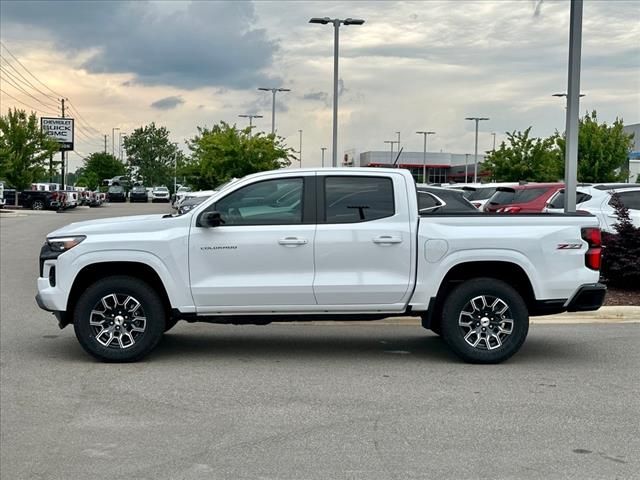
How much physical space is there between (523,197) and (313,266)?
11.3 m

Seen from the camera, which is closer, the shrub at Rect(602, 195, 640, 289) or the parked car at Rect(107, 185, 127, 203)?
the shrub at Rect(602, 195, 640, 289)

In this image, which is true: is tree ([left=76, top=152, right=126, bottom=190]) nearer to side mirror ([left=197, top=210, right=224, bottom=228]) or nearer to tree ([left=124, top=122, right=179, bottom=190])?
tree ([left=124, top=122, right=179, bottom=190])

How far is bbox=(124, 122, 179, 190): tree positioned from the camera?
12731 cm

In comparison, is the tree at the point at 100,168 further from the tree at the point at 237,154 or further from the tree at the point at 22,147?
the tree at the point at 237,154

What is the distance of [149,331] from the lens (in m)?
7.97

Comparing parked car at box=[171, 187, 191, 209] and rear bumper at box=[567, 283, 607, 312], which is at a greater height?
parked car at box=[171, 187, 191, 209]

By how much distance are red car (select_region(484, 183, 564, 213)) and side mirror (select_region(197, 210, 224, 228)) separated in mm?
10798

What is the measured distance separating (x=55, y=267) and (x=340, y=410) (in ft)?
11.1

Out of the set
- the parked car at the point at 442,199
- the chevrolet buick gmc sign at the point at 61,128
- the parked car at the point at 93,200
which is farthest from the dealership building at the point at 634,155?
the chevrolet buick gmc sign at the point at 61,128

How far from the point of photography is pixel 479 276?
8.20m

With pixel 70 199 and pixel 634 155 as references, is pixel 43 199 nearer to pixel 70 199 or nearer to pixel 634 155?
pixel 70 199

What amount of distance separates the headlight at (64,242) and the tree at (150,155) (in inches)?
4755

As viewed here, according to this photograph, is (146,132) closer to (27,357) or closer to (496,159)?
(496,159)

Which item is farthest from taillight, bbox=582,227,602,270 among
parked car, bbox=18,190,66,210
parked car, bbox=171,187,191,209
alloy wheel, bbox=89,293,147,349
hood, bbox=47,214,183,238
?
parked car, bbox=18,190,66,210
